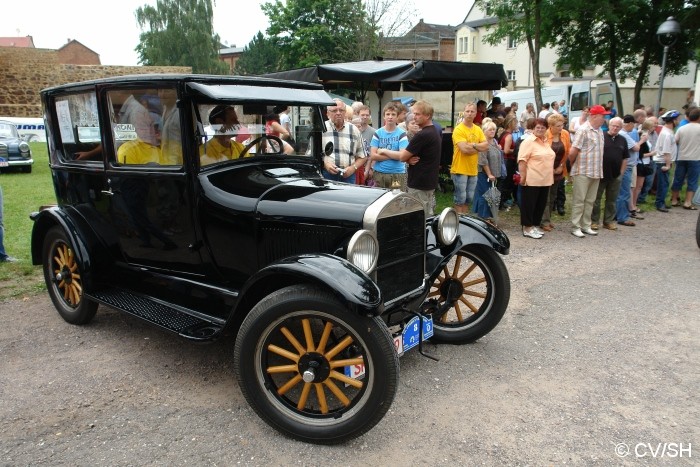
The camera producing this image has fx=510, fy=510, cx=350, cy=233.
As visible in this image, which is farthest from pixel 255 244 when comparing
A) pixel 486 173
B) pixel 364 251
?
pixel 486 173

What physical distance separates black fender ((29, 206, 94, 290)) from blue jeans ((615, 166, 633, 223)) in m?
7.42

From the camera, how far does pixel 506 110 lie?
10.2m

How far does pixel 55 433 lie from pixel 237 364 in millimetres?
1066

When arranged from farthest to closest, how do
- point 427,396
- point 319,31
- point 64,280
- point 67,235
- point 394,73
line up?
point 319,31, point 394,73, point 64,280, point 67,235, point 427,396

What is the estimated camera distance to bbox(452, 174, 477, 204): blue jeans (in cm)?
708

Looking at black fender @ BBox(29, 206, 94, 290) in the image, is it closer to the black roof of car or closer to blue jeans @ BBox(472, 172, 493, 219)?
the black roof of car

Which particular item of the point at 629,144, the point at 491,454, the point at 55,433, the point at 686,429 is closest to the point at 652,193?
the point at 629,144

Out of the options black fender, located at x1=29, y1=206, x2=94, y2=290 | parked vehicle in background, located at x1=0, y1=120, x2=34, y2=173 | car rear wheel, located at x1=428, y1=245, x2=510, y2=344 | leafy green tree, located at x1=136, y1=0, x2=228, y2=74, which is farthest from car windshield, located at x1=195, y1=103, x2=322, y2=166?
leafy green tree, located at x1=136, y1=0, x2=228, y2=74

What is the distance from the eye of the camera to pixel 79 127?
13.0 ft

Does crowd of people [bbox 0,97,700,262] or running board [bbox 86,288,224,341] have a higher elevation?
crowd of people [bbox 0,97,700,262]

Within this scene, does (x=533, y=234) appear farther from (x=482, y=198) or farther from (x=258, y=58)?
(x=258, y=58)

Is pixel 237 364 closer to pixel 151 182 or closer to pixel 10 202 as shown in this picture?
pixel 151 182

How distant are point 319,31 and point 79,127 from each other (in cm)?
3427

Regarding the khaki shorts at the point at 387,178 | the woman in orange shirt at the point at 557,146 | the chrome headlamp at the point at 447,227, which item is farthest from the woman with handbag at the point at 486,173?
the chrome headlamp at the point at 447,227
